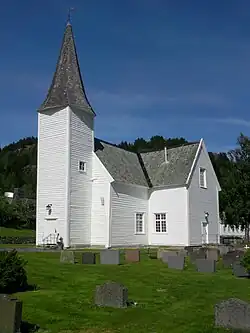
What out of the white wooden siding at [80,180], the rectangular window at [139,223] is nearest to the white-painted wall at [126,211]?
the rectangular window at [139,223]

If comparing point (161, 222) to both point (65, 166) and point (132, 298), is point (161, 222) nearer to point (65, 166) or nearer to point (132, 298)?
point (65, 166)

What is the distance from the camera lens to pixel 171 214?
42.1 meters

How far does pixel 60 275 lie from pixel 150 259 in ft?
33.8

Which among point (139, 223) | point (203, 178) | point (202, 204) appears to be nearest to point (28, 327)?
point (139, 223)

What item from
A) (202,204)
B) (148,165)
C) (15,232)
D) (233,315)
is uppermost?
(148,165)

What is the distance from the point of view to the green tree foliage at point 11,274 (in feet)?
46.5

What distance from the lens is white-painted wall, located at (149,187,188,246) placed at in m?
41.2

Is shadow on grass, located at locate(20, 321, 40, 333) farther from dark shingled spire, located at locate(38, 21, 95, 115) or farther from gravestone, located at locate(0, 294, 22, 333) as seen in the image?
dark shingled spire, located at locate(38, 21, 95, 115)

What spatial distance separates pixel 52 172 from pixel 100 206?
4935 millimetres

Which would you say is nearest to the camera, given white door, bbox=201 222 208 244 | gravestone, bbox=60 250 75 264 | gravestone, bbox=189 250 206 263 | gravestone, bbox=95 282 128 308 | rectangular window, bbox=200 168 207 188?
gravestone, bbox=95 282 128 308

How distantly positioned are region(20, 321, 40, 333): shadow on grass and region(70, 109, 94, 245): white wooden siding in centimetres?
2585

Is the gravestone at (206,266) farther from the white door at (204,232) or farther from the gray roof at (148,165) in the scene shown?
the white door at (204,232)

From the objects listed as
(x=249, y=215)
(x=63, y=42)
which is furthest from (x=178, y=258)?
(x=249, y=215)

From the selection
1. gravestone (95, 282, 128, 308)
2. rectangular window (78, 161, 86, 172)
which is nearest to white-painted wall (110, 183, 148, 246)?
rectangular window (78, 161, 86, 172)
